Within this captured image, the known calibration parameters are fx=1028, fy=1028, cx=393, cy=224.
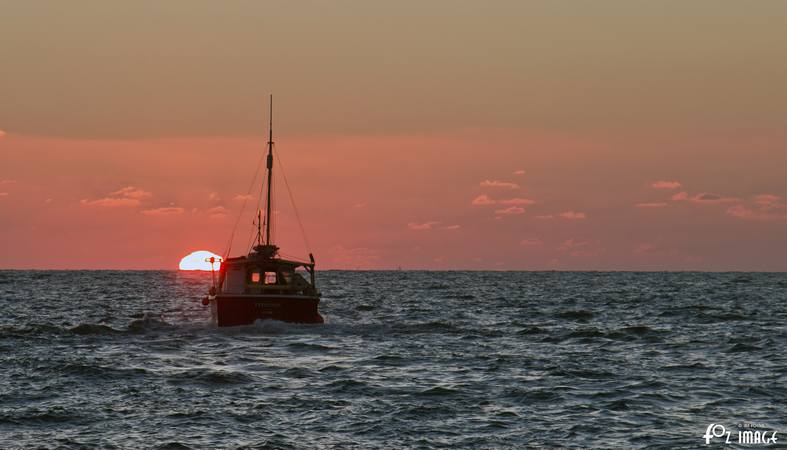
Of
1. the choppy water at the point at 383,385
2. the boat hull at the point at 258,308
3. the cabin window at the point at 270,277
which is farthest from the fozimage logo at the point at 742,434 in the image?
the cabin window at the point at 270,277

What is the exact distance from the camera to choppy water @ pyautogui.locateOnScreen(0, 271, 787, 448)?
22.5 metres

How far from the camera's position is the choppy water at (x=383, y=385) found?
22516 mm

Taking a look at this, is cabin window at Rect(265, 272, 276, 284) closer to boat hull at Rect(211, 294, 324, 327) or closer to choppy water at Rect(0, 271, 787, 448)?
boat hull at Rect(211, 294, 324, 327)

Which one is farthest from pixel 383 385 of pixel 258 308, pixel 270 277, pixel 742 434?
pixel 270 277

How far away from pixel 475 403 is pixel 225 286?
24.4 m

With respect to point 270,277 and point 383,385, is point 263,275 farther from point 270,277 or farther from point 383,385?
point 383,385

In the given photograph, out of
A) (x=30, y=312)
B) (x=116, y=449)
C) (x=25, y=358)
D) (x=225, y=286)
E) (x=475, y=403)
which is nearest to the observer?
(x=116, y=449)

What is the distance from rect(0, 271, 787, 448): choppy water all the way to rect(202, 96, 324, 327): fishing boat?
0.64 meters

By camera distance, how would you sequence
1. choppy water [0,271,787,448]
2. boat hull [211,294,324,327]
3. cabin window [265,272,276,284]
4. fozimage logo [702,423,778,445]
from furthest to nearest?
1. cabin window [265,272,276,284]
2. boat hull [211,294,324,327]
3. choppy water [0,271,787,448]
4. fozimage logo [702,423,778,445]

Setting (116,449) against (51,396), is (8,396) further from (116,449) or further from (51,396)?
(116,449)

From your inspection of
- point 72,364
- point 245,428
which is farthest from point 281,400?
point 72,364

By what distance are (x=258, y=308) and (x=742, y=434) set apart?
2699 cm

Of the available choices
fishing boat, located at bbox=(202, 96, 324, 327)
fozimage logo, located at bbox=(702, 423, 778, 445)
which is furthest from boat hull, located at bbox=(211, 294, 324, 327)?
fozimage logo, located at bbox=(702, 423, 778, 445)

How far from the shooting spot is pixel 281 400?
26.5 meters
